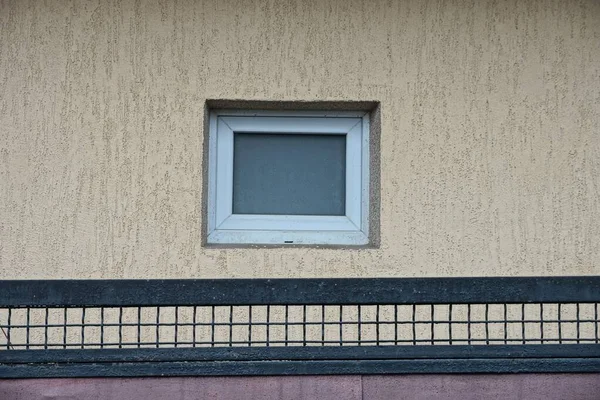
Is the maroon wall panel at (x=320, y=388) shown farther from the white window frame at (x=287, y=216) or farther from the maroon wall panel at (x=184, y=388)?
the white window frame at (x=287, y=216)

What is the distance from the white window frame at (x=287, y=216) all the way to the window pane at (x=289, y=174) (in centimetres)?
3

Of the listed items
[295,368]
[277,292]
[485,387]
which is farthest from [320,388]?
[485,387]

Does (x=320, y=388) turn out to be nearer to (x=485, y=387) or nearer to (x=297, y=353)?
(x=297, y=353)

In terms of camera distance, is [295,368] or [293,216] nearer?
[295,368]

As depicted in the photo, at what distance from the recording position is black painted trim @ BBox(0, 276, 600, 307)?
7.55ft

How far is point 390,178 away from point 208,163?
0.82 m

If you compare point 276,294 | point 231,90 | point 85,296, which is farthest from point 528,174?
point 85,296

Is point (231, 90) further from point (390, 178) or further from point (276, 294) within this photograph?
point (276, 294)

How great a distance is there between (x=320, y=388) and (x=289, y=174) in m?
1.74

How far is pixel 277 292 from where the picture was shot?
232 centimetres

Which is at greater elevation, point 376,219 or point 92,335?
point 376,219

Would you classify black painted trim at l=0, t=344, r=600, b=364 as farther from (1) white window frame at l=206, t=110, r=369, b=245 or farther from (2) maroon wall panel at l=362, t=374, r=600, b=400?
(1) white window frame at l=206, t=110, r=369, b=245

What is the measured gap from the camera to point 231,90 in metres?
3.79

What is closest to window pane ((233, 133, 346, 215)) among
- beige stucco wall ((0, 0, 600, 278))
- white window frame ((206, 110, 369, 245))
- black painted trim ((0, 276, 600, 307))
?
white window frame ((206, 110, 369, 245))
